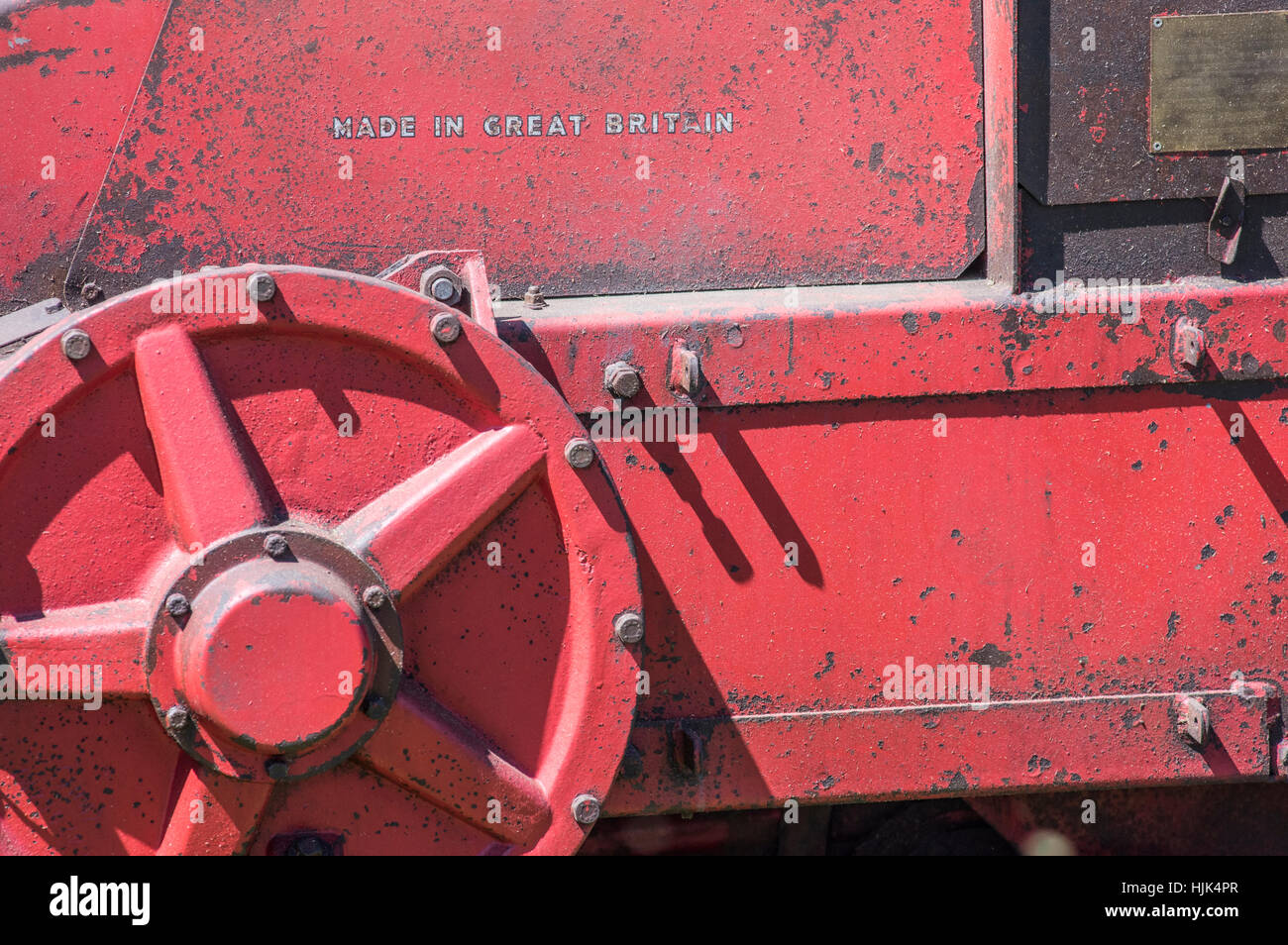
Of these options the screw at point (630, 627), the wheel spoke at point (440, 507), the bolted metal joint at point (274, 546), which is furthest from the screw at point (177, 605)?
the screw at point (630, 627)

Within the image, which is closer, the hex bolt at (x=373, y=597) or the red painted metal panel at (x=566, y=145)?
the hex bolt at (x=373, y=597)

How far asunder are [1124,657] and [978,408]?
52 centimetres

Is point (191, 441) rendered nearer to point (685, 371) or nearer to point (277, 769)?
point (277, 769)

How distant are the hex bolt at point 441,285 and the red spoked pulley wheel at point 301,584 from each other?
0.11 meters

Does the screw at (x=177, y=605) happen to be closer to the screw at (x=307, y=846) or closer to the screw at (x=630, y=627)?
the screw at (x=307, y=846)

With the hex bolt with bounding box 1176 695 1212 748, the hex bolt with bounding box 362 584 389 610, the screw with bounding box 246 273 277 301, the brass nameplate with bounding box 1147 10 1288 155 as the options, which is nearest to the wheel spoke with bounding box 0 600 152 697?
the hex bolt with bounding box 362 584 389 610

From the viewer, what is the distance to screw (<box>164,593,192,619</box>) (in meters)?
1.75

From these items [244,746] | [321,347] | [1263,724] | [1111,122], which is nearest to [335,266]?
[321,347]

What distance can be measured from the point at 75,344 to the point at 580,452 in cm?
74

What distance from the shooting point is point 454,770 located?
188 cm

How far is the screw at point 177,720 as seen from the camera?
176 centimetres

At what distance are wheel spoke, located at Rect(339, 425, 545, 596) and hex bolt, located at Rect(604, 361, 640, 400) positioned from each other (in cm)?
18

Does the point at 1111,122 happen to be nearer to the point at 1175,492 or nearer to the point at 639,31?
the point at 1175,492

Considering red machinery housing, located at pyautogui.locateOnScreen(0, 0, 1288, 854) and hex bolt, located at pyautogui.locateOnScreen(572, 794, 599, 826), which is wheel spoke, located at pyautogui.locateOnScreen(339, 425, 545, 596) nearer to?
red machinery housing, located at pyautogui.locateOnScreen(0, 0, 1288, 854)
